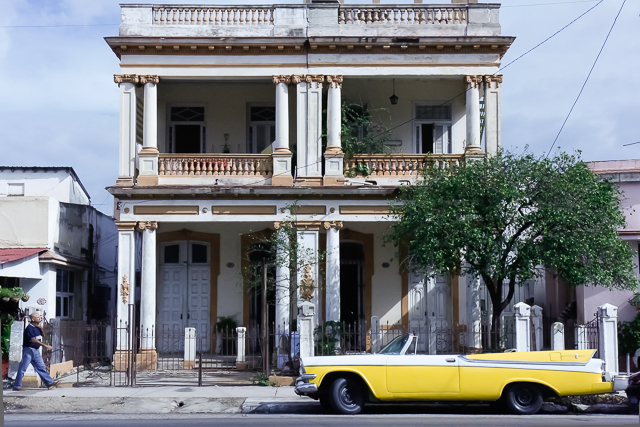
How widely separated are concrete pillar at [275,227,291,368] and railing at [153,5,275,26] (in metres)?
5.38

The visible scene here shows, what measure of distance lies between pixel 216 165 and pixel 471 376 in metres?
10.1

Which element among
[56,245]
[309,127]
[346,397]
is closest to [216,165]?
[309,127]

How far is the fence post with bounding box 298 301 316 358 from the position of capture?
51.7ft

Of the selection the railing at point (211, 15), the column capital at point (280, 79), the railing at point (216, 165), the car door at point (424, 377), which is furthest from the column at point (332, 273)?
the car door at point (424, 377)

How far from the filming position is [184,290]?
21.4 meters

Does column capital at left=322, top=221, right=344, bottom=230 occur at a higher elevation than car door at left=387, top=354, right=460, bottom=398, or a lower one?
higher

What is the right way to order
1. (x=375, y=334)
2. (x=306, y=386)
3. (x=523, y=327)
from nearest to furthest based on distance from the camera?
(x=306, y=386)
(x=523, y=327)
(x=375, y=334)

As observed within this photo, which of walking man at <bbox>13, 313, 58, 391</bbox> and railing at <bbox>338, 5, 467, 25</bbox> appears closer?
walking man at <bbox>13, 313, 58, 391</bbox>

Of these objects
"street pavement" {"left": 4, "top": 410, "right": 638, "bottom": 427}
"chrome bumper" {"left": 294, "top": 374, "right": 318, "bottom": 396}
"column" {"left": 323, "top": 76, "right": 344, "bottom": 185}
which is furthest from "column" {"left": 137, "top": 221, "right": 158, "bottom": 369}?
"chrome bumper" {"left": 294, "top": 374, "right": 318, "bottom": 396}

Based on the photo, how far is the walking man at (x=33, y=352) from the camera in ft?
48.1

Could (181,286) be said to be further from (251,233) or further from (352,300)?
(352,300)

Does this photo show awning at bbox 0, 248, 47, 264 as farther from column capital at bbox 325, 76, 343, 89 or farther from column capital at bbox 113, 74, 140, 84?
column capital at bbox 325, 76, 343, 89

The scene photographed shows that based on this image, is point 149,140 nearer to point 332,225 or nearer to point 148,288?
point 148,288

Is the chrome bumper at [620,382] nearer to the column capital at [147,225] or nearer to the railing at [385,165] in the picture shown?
the railing at [385,165]
